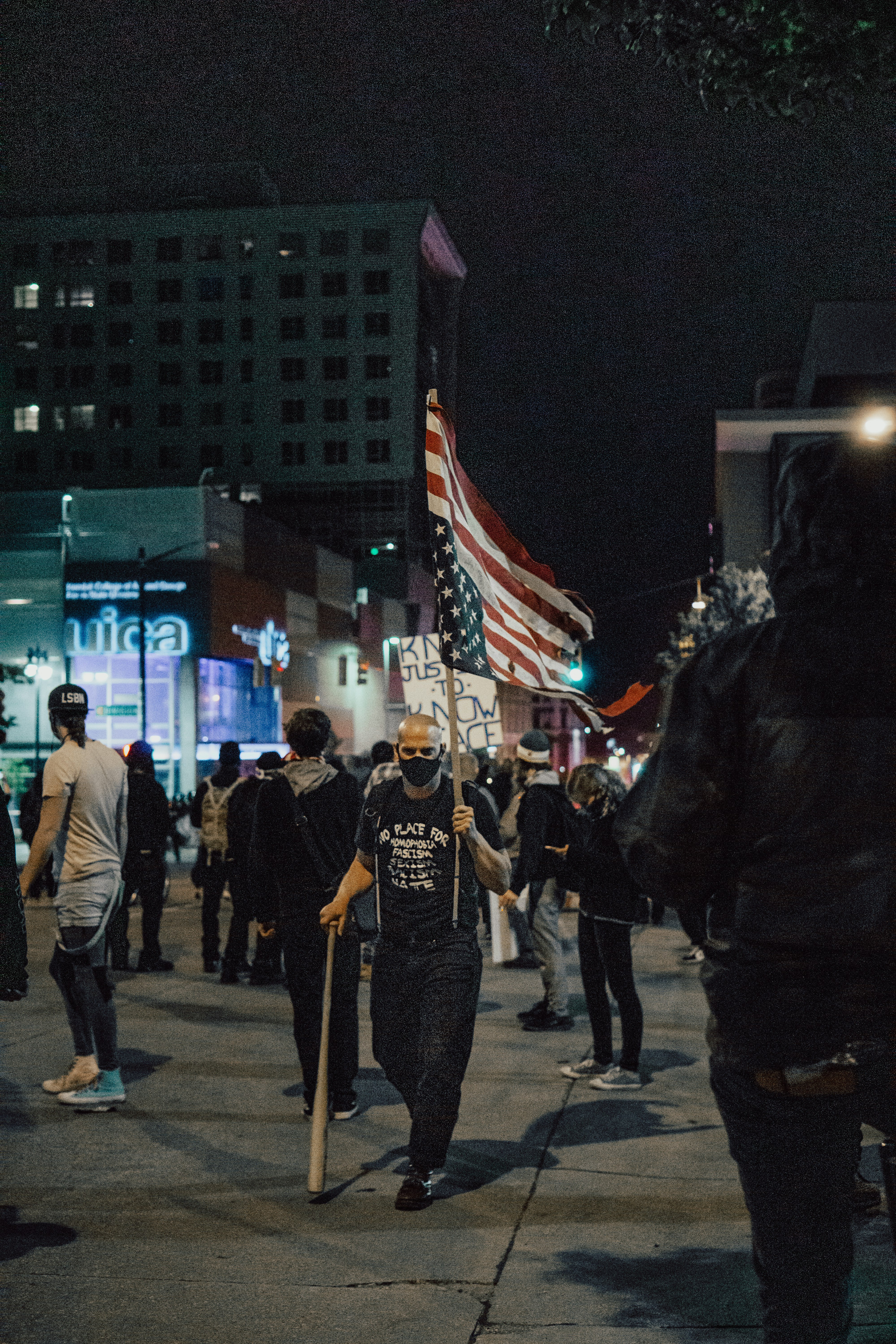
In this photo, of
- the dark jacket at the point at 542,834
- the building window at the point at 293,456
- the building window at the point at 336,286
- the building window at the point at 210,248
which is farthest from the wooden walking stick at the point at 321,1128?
the building window at the point at 210,248

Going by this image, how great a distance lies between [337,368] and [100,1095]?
92.1 m

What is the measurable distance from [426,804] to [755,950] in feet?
12.6

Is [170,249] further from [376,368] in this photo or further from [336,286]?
[376,368]

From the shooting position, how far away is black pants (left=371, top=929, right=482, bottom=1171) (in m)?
5.78

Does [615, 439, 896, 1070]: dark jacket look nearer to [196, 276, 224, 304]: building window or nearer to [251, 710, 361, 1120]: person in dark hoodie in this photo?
[251, 710, 361, 1120]: person in dark hoodie

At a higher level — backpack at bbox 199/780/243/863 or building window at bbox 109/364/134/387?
building window at bbox 109/364/134/387

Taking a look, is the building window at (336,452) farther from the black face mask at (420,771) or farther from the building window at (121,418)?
the black face mask at (420,771)

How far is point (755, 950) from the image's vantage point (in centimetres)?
252

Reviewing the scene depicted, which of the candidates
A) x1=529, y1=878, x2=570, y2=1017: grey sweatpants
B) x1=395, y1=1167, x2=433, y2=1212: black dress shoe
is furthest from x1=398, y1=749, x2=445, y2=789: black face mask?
x1=529, y1=878, x2=570, y2=1017: grey sweatpants

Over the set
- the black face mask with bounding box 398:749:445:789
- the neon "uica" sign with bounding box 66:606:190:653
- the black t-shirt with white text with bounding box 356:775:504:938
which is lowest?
the black t-shirt with white text with bounding box 356:775:504:938

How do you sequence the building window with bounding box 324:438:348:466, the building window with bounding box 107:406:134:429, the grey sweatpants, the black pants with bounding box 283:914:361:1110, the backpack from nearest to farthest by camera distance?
the black pants with bounding box 283:914:361:1110
the grey sweatpants
the backpack
the building window with bounding box 107:406:134:429
the building window with bounding box 324:438:348:466

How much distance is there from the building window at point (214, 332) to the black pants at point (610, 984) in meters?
92.0

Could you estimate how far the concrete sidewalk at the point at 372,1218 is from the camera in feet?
14.6

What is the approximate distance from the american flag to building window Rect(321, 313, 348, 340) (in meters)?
91.5
